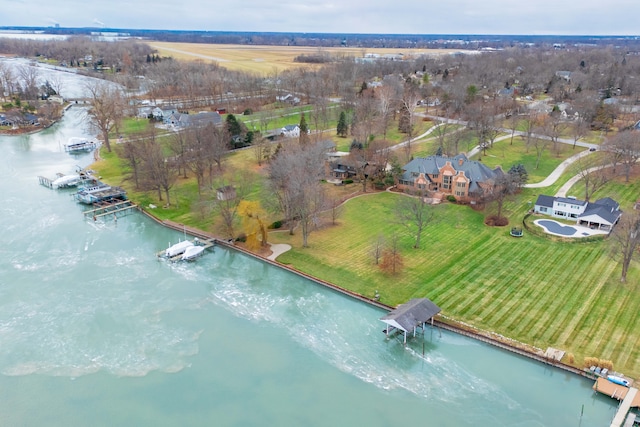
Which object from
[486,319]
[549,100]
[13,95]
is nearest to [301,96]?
[549,100]

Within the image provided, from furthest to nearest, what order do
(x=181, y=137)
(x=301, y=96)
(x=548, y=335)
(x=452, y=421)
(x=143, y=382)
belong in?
(x=301, y=96) < (x=181, y=137) < (x=548, y=335) < (x=143, y=382) < (x=452, y=421)

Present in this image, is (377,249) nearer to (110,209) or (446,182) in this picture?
(446,182)

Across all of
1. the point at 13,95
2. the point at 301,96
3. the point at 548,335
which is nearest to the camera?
the point at 548,335

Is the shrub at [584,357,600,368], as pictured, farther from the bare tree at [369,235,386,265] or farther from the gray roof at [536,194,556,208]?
the gray roof at [536,194,556,208]

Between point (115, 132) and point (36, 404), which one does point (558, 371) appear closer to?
point (36, 404)

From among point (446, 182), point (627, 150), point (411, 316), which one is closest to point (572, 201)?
point (446, 182)
